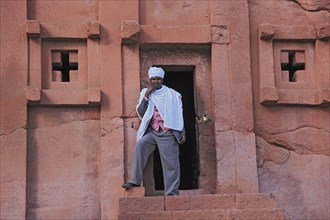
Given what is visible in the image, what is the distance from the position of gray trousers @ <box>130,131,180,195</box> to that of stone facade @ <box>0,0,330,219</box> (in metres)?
0.30

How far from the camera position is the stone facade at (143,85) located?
973 cm

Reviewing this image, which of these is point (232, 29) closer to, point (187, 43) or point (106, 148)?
point (187, 43)

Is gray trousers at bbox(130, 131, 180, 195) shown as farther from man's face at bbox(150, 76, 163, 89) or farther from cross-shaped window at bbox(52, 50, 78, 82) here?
cross-shaped window at bbox(52, 50, 78, 82)

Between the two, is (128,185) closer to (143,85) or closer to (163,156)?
(163,156)

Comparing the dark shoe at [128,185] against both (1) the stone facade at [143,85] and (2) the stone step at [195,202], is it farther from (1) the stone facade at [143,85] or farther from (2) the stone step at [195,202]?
(2) the stone step at [195,202]

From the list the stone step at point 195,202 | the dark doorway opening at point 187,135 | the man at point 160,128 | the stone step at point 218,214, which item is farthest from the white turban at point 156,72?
the stone step at point 218,214

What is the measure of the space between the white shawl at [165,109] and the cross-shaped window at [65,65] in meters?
0.97

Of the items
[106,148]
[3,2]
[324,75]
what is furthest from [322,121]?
[3,2]

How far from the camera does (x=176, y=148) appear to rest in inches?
381

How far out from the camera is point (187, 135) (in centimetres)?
1158

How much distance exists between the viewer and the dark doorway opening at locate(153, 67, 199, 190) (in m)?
11.2

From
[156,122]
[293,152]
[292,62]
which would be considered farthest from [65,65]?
[293,152]

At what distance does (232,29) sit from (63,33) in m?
2.01

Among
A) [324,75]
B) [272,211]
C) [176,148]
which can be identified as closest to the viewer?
[272,211]
